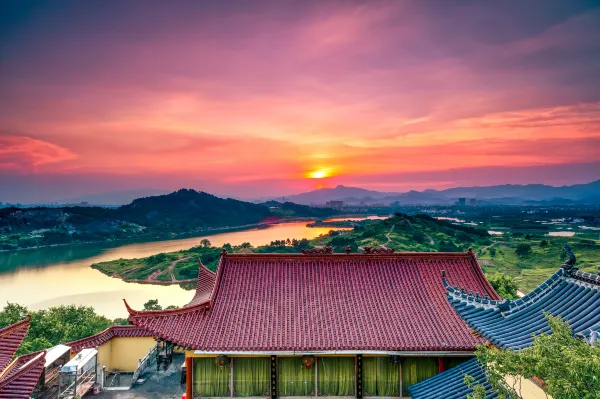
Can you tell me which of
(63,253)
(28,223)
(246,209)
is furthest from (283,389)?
(246,209)

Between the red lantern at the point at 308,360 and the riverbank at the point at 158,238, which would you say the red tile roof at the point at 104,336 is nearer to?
the red lantern at the point at 308,360

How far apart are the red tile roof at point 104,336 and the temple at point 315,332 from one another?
Result: 5.53m

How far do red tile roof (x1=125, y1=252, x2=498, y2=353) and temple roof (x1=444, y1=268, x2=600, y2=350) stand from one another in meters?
2.53

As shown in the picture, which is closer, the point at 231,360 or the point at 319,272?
the point at 231,360

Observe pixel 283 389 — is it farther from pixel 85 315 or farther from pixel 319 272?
pixel 85 315

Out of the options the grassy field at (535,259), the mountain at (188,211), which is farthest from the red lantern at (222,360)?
the mountain at (188,211)

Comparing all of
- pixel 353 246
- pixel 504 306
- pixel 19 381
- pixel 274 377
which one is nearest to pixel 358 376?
pixel 274 377

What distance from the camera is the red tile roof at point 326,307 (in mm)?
10445

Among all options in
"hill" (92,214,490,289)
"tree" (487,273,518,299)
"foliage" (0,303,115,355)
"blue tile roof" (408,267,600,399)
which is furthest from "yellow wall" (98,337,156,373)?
"hill" (92,214,490,289)

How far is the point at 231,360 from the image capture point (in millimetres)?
11219

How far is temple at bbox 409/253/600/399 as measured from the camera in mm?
6550

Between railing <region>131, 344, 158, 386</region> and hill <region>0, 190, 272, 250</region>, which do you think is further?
hill <region>0, 190, 272, 250</region>

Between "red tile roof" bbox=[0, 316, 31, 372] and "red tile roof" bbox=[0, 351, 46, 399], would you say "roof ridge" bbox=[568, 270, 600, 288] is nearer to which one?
"red tile roof" bbox=[0, 351, 46, 399]

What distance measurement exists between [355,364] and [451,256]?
5.26 m
